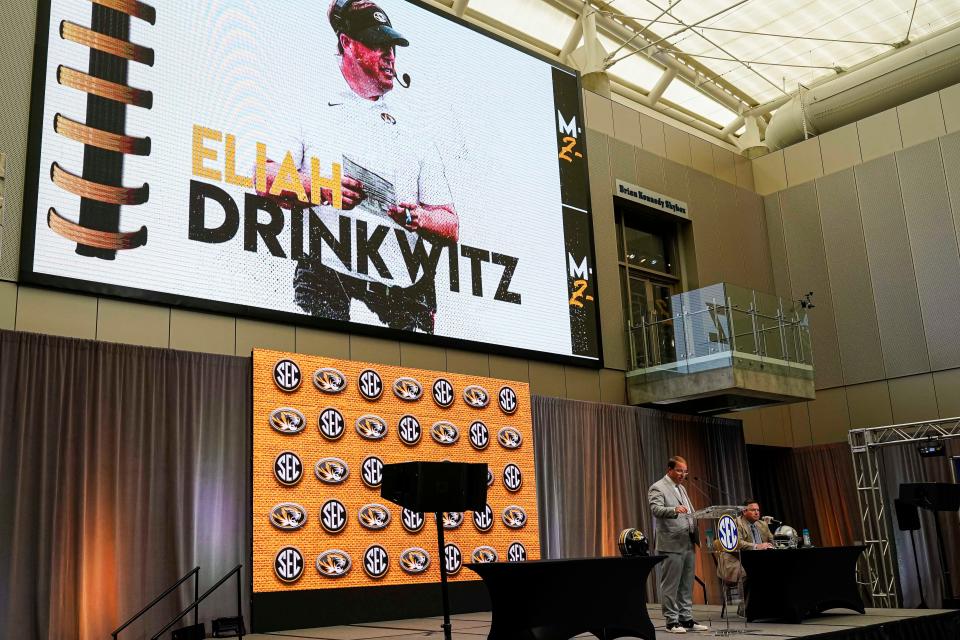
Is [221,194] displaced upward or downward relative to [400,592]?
upward

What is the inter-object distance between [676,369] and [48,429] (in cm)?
1021

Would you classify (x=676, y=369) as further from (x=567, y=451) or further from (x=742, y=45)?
(x=742, y=45)

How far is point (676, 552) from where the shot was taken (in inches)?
364

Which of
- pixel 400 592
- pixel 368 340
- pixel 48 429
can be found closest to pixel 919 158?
pixel 368 340

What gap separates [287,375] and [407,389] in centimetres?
190

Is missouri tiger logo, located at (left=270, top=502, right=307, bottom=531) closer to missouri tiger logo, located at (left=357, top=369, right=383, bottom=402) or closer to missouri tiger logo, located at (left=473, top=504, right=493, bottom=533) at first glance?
missouri tiger logo, located at (left=357, top=369, right=383, bottom=402)

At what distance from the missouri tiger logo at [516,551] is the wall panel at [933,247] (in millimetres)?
9563

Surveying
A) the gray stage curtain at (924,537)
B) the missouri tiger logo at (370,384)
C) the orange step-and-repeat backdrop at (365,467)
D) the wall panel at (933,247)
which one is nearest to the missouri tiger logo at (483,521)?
the orange step-and-repeat backdrop at (365,467)

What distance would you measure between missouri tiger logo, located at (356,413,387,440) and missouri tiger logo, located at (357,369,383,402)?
0.88ft

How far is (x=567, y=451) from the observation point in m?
14.9

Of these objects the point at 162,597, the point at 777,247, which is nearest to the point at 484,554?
the point at 162,597

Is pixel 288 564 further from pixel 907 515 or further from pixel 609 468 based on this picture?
pixel 907 515

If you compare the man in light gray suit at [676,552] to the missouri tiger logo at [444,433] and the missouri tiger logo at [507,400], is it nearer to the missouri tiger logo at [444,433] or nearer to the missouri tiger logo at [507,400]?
the missouri tiger logo at [444,433]

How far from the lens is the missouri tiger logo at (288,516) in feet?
36.0
